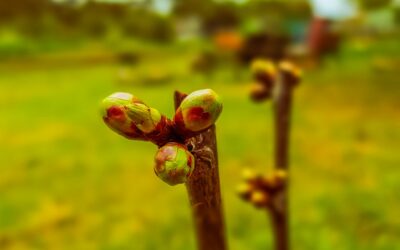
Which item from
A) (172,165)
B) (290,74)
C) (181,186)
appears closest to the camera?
(172,165)

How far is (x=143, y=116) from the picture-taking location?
23 cm

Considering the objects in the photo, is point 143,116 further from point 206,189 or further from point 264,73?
point 264,73

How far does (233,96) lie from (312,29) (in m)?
0.95

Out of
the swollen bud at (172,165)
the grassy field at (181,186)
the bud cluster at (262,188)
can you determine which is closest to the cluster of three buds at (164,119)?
the swollen bud at (172,165)

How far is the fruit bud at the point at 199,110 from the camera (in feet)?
0.76

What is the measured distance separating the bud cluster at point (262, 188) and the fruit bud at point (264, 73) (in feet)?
0.25

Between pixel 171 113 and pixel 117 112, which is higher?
pixel 171 113

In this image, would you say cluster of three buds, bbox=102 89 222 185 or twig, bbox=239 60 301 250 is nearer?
cluster of three buds, bbox=102 89 222 185

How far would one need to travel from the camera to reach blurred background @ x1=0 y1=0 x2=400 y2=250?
3.58 feet

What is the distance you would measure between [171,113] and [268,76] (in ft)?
5.30

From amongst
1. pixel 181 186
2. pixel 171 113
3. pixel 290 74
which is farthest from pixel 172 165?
pixel 171 113

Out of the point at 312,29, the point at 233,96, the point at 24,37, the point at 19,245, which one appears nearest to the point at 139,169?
the point at 19,245

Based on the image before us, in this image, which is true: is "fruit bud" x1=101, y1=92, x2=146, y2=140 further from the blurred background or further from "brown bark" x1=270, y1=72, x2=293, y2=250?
the blurred background

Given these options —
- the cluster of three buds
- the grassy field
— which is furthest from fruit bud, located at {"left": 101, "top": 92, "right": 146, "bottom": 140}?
the grassy field
